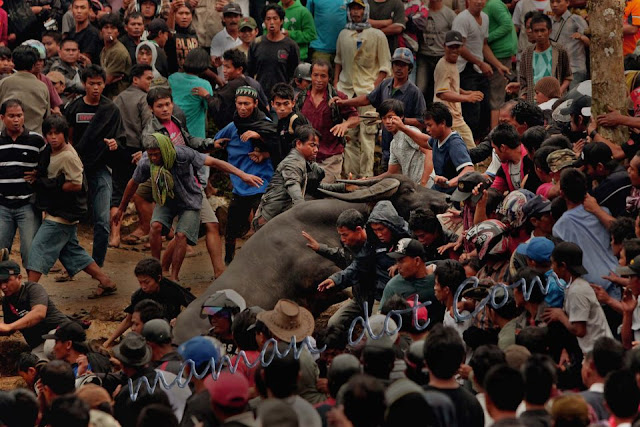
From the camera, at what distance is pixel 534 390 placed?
23.2 ft

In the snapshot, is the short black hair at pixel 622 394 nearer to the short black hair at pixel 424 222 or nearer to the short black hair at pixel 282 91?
the short black hair at pixel 424 222

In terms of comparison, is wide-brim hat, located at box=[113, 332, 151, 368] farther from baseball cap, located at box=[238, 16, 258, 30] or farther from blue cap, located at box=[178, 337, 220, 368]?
baseball cap, located at box=[238, 16, 258, 30]

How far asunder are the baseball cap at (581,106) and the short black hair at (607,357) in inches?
191

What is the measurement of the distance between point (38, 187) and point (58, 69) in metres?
3.43

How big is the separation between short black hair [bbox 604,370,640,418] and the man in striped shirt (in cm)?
740

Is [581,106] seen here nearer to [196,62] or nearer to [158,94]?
[158,94]

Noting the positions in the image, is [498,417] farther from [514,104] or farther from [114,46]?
[114,46]

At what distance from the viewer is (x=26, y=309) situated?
37.7ft

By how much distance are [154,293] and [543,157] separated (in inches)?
144

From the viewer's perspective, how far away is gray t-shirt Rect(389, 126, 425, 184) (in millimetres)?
13211

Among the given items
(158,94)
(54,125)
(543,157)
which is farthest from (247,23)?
(543,157)

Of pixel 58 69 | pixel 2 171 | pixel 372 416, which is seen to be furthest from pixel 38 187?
pixel 372 416

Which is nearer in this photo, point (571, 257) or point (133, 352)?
point (571, 257)

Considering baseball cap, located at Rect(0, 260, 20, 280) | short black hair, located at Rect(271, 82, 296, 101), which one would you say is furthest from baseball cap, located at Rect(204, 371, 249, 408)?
short black hair, located at Rect(271, 82, 296, 101)
